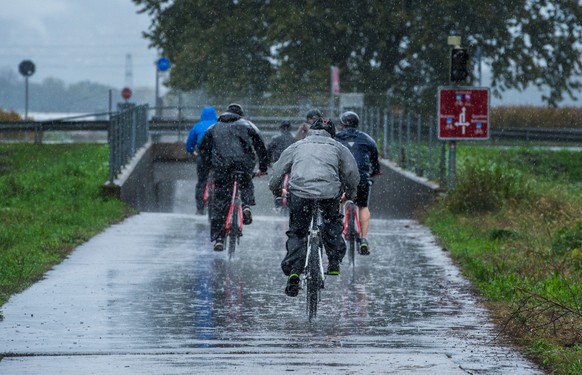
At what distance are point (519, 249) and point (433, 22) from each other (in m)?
33.2

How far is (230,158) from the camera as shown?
667 inches

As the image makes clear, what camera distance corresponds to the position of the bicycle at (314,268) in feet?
37.0

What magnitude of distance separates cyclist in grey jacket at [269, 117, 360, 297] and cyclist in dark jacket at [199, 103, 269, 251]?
15.3 feet

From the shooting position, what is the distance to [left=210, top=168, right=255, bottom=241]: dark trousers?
17.0 meters

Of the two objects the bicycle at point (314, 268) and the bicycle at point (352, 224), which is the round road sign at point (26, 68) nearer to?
the bicycle at point (352, 224)

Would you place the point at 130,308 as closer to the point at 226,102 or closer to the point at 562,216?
the point at 562,216

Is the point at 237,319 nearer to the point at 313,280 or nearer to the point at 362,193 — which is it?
the point at 313,280

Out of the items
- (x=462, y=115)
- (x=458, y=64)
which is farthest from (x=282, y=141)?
(x=458, y=64)

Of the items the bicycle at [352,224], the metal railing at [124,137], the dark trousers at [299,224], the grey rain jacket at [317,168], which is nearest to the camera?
the grey rain jacket at [317,168]

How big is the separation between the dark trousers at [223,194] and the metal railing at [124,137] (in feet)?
24.4

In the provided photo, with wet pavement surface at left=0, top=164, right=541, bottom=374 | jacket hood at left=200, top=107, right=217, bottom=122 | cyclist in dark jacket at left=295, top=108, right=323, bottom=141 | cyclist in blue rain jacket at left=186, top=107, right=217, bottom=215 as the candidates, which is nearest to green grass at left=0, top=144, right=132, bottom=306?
wet pavement surface at left=0, top=164, right=541, bottom=374

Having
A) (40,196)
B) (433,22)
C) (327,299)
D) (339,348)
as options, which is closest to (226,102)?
(433,22)

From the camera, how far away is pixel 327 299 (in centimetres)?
1288

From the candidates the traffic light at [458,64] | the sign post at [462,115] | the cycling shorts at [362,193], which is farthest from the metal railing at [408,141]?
the cycling shorts at [362,193]
